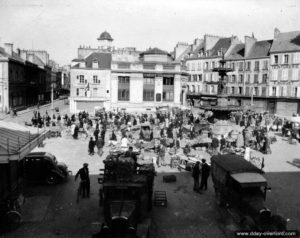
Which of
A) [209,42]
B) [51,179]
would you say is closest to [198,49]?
[209,42]

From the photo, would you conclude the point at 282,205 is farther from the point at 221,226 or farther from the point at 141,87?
the point at 141,87

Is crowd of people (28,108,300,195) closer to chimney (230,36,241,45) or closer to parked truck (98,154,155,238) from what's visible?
parked truck (98,154,155,238)

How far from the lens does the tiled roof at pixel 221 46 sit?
65.9 m

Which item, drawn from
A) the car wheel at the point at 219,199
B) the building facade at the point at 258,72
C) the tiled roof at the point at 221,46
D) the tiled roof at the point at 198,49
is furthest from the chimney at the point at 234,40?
the car wheel at the point at 219,199

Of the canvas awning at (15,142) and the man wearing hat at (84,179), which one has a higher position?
the canvas awning at (15,142)

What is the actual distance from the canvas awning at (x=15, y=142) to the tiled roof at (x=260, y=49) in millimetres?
49633

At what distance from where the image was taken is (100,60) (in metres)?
56.8

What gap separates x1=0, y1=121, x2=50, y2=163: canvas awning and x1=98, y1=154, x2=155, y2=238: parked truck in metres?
3.12

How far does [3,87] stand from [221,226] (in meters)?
44.4

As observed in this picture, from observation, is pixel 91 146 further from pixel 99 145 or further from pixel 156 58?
pixel 156 58

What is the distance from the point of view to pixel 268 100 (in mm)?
56938

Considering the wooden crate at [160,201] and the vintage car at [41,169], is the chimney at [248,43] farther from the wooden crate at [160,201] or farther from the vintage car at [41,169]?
the wooden crate at [160,201]

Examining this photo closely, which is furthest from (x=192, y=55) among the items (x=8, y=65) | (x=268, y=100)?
(x=8, y=65)

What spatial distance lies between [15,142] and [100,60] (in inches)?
1794
